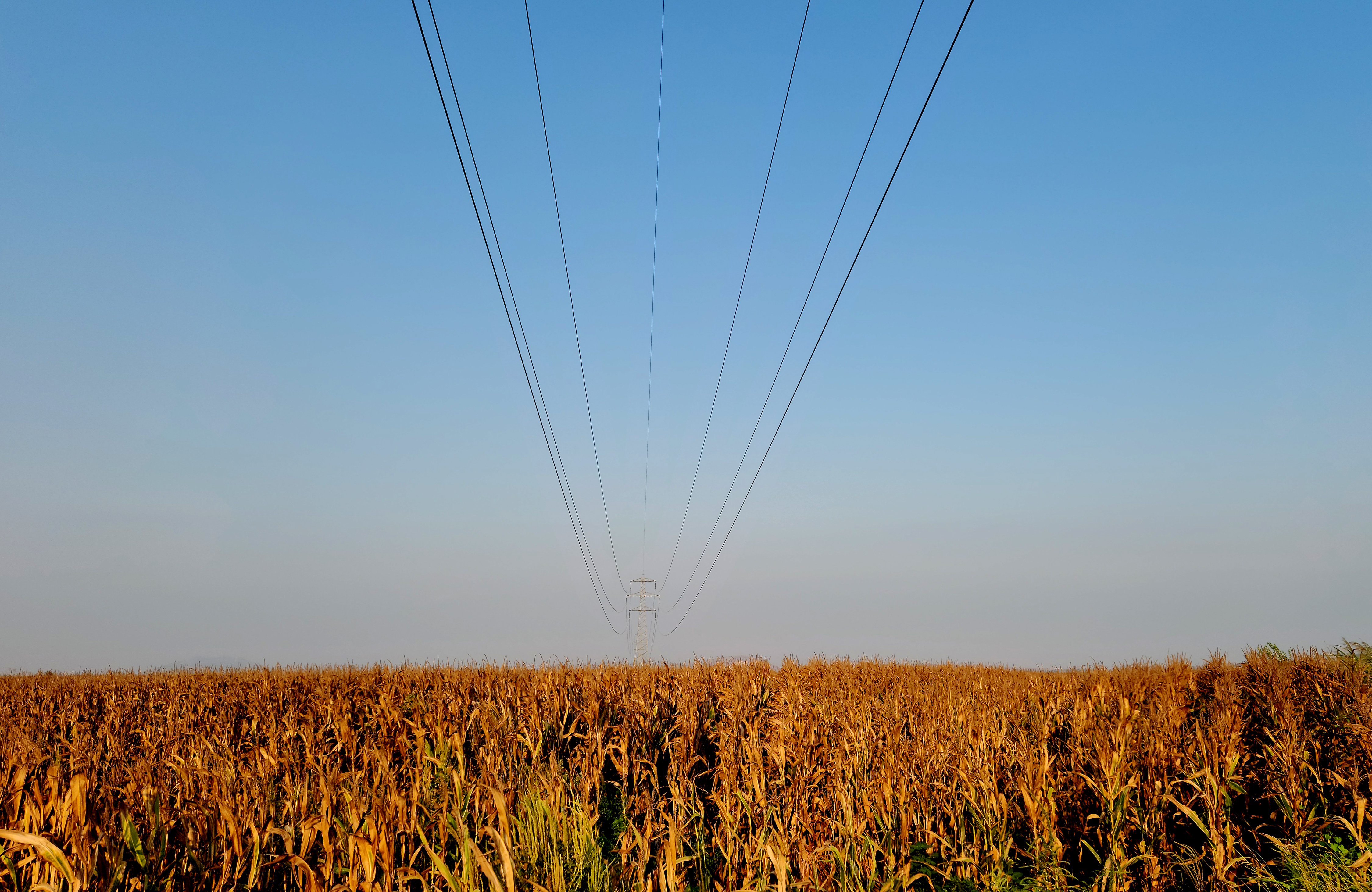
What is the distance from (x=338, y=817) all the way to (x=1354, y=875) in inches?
266

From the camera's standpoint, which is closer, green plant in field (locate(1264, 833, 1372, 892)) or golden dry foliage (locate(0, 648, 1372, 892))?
golden dry foliage (locate(0, 648, 1372, 892))

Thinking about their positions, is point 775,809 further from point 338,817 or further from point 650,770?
point 338,817

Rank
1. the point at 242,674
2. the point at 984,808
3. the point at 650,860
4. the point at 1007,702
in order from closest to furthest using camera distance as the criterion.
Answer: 1. the point at 650,860
2. the point at 984,808
3. the point at 1007,702
4. the point at 242,674

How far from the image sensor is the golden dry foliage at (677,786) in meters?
4.31

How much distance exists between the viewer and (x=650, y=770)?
7035mm

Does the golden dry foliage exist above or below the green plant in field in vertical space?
above

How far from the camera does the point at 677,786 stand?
17.9 ft

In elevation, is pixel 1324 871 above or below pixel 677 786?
below

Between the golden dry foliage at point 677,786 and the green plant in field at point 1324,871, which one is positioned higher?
the golden dry foliage at point 677,786

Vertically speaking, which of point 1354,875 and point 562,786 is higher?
point 562,786

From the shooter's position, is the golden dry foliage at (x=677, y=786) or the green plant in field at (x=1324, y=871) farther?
the green plant in field at (x=1324, y=871)

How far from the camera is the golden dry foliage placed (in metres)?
4.31

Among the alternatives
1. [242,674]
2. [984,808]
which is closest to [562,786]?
[984,808]

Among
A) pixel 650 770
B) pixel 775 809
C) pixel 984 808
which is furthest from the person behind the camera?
pixel 650 770
